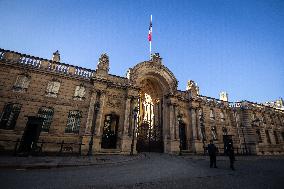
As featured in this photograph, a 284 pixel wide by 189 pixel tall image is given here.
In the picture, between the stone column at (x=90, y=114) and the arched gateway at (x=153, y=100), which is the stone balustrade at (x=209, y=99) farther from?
the stone column at (x=90, y=114)

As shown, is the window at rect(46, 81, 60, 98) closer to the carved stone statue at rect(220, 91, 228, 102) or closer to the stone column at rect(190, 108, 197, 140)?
the stone column at rect(190, 108, 197, 140)

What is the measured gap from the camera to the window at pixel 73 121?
56.8ft

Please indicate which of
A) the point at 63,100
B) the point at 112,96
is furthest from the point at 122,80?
the point at 63,100

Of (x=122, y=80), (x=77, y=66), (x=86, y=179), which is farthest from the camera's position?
(x=122, y=80)

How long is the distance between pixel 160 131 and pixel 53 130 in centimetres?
1332

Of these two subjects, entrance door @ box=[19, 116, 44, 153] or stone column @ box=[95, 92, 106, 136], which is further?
stone column @ box=[95, 92, 106, 136]

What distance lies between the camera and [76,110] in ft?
59.3

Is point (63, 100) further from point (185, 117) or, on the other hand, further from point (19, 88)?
point (185, 117)

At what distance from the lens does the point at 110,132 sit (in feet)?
62.6

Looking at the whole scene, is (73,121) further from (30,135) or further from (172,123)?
(172,123)

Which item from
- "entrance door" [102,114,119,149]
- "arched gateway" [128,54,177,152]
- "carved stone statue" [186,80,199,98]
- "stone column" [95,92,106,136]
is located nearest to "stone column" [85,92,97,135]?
"stone column" [95,92,106,136]

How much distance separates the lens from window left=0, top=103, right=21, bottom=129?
50.0ft

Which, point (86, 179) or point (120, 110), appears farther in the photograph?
point (120, 110)

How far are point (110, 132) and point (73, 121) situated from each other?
4.27 metres
